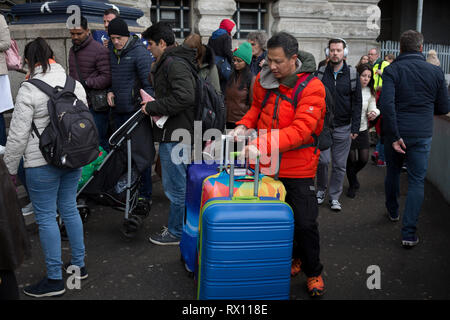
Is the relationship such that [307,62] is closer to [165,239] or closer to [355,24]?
[165,239]

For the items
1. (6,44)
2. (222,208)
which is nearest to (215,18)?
(6,44)

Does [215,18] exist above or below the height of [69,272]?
above

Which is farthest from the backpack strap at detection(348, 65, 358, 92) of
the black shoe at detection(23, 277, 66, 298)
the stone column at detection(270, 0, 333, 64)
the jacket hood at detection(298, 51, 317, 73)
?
the stone column at detection(270, 0, 333, 64)

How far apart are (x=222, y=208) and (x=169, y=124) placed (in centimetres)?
169

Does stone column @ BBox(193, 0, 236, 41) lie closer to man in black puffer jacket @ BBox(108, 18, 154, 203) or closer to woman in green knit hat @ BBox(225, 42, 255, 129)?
woman in green knit hat @ BBox(225, 42, 255, 129)

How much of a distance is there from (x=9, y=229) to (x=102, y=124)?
3.84 m

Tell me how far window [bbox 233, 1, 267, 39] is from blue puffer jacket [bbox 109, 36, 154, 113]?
A: 7.62 meters

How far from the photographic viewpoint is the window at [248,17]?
41.9ft

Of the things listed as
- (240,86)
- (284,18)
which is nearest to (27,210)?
(240,86)

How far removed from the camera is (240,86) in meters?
6.08

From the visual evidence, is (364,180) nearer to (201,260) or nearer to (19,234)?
(201,260)

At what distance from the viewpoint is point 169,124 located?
446 cm

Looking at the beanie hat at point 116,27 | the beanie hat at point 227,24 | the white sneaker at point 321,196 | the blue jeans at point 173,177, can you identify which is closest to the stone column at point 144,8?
the beanie hat at point 227,24

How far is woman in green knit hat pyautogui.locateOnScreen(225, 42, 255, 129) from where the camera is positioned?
6.02 m
